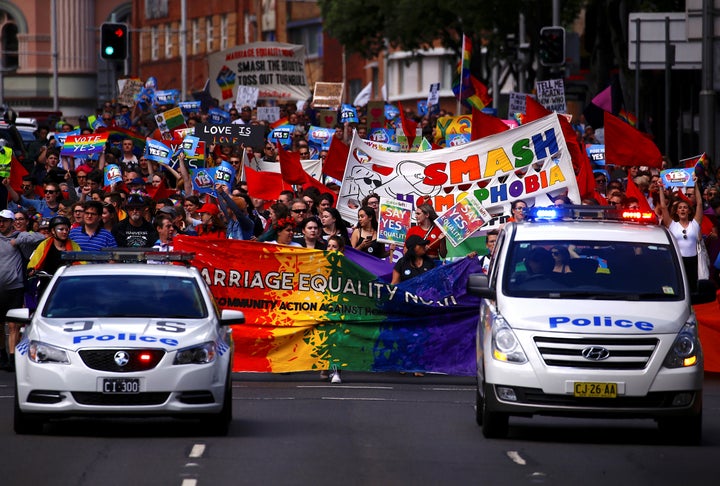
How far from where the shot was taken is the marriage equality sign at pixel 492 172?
23031 millimetres

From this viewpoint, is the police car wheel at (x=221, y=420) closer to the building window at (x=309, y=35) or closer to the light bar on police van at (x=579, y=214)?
the light bar on police van at (x=579, y=214)

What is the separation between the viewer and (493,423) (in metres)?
14.4

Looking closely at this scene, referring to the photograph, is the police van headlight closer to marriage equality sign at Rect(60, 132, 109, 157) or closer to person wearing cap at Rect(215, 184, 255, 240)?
person wearing cap at Rect(215, 184, 255, 240)

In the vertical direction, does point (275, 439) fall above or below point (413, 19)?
Answer: below

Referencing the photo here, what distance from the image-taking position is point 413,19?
189 feet

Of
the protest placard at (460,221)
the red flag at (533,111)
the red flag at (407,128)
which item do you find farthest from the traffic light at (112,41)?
the protest placard at (460,221)

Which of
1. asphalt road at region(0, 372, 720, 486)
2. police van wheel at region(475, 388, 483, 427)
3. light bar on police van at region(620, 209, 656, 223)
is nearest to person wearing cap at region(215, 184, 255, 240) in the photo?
asphalt road at region(0, 372, 720, 486)

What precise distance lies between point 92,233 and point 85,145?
390 inches

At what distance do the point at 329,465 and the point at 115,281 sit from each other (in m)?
3.11

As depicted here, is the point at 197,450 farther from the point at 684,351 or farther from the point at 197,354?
the point at 684,351

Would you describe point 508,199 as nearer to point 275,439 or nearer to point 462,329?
point 462,329

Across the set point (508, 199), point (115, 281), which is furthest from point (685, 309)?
point (508, 199)

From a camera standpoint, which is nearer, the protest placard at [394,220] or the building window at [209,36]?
the protest placard at [394,220]

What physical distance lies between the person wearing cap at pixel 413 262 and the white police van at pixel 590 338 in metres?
5.24
